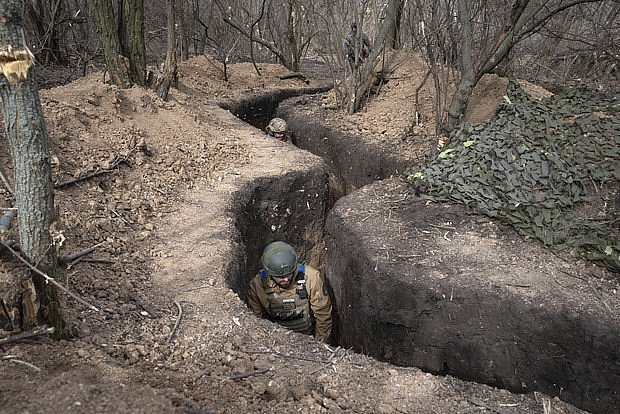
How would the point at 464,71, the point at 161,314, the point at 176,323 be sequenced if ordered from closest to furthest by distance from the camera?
1. the point at 176,323
2. the point at 161,314
3. the point at 464,71

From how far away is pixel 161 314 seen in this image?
3.60 m

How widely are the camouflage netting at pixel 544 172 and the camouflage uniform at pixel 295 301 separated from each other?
174cm

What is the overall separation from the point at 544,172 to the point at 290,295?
3.07 metres

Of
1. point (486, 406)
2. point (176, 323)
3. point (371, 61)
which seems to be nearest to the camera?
point (486, 406)

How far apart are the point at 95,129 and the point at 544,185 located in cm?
534

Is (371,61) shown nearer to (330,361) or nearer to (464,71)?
(464,71)

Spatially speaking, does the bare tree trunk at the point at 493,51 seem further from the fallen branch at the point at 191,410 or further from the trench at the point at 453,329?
the fallen branch at the point at 191,410

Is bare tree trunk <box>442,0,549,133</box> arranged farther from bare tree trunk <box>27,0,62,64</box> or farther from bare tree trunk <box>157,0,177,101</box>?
bare tree trunk <box>27,0,62,64</box>

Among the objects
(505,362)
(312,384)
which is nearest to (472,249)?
(505,362)

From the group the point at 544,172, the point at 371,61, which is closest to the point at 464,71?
the point at 544,172

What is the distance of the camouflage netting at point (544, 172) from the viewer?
15.3 feet

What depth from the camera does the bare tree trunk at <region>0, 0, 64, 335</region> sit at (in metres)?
2.08

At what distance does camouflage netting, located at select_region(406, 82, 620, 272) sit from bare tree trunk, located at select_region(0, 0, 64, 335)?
3971 millimetres

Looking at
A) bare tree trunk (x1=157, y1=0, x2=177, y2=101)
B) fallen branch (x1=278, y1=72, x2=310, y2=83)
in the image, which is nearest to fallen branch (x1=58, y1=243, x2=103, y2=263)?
bare tree trunk (x1=157, y1=0, x2=177, y2=101)
